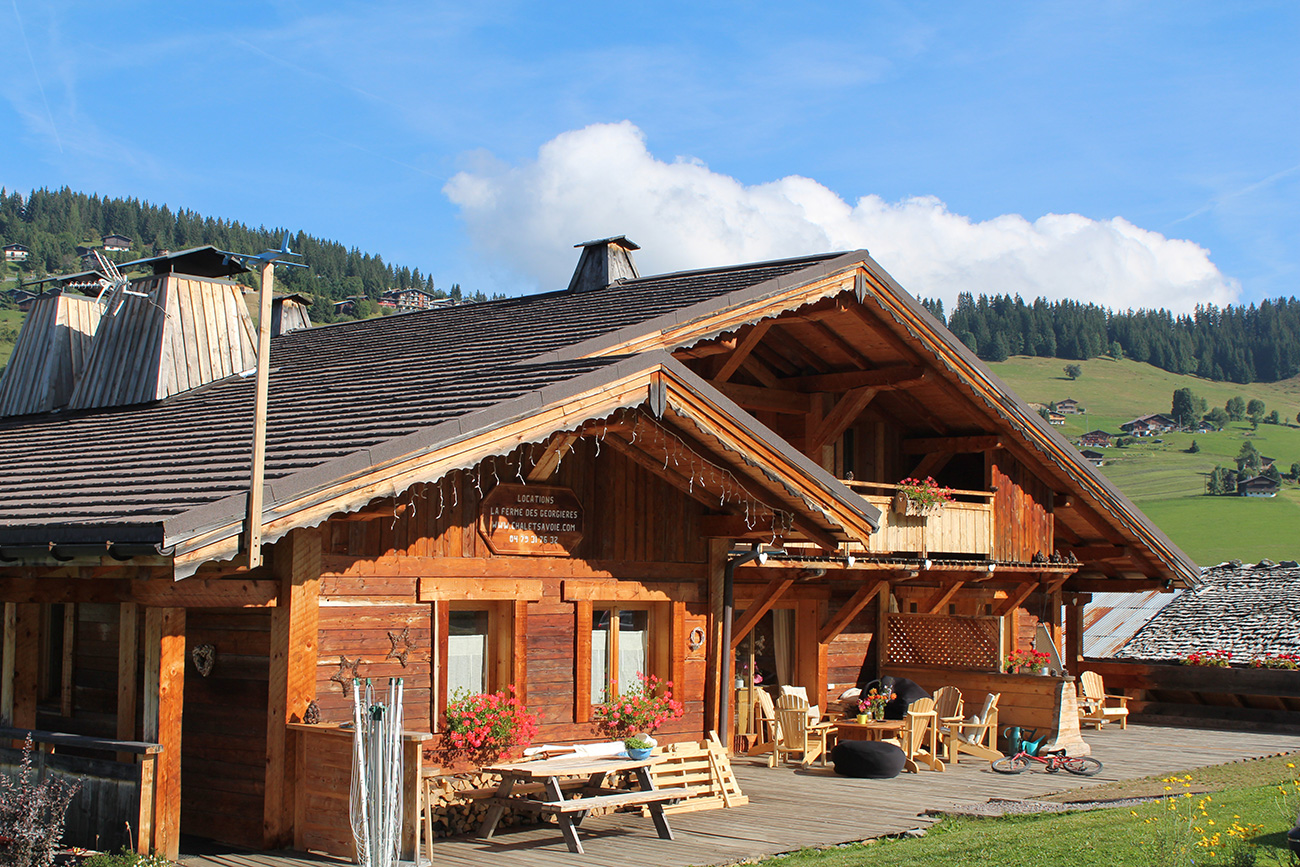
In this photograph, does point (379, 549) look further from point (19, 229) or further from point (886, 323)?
point (19, 229)

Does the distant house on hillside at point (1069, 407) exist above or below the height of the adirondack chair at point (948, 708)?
above

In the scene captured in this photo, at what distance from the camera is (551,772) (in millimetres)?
9766

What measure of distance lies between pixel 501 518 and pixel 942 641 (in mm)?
8624

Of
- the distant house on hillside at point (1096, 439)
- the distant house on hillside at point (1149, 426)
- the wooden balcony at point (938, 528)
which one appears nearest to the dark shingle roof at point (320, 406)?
the wooden balcony at point (938, 528)

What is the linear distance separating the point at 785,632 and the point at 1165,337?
140995mm

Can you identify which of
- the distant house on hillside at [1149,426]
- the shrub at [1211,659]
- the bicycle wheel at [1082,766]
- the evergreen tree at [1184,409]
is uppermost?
the evergreen tree at [1184,409]

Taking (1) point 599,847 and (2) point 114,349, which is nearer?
(1) point 599,847

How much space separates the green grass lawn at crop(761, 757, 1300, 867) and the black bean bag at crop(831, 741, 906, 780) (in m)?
3.07

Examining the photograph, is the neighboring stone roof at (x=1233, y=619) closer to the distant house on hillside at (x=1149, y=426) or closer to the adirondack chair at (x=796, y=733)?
the adirondack chair at (x=796, y=733)

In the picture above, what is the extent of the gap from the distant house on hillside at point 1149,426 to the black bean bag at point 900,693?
331 ft

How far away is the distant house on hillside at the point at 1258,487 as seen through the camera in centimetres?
8656

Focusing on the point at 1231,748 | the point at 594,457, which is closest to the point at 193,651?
the point at 594,457

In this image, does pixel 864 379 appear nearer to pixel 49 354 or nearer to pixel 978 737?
pixel 978 737

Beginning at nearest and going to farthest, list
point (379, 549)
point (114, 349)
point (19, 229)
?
point (379, 549) < point (114, 349) < point (19, 229)
